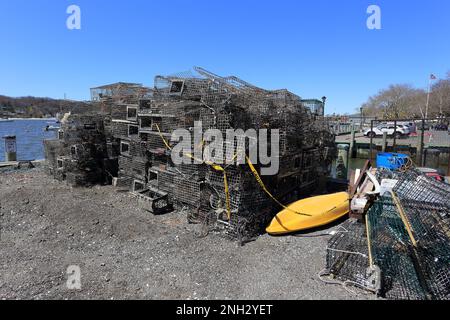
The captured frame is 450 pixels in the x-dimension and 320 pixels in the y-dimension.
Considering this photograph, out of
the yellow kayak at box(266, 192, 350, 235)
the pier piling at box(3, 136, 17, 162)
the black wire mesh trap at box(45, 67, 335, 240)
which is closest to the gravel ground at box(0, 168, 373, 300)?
the yellow kayak at box(266, 192, 350, 235)

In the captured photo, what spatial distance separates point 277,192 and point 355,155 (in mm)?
14874

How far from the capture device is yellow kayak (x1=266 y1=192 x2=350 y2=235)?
201 inches

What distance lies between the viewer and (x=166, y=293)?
11.3 feet

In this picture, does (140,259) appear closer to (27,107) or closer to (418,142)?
(418,142)

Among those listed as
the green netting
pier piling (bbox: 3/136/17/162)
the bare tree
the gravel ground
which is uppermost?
the bare tree

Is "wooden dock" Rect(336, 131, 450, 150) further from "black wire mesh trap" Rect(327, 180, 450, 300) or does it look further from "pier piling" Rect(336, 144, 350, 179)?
"black wire mesh trap" Rect(327, 180, 450, 300)

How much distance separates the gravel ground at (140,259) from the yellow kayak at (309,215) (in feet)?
0.87

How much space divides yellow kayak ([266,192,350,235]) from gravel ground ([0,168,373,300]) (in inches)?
10.4

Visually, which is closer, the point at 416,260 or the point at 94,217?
the point at 416,260

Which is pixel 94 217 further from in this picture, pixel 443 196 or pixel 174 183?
pixel 443 196

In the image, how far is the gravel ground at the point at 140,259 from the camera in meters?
3.47

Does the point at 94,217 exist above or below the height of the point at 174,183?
below

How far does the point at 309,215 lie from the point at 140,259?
299cm
